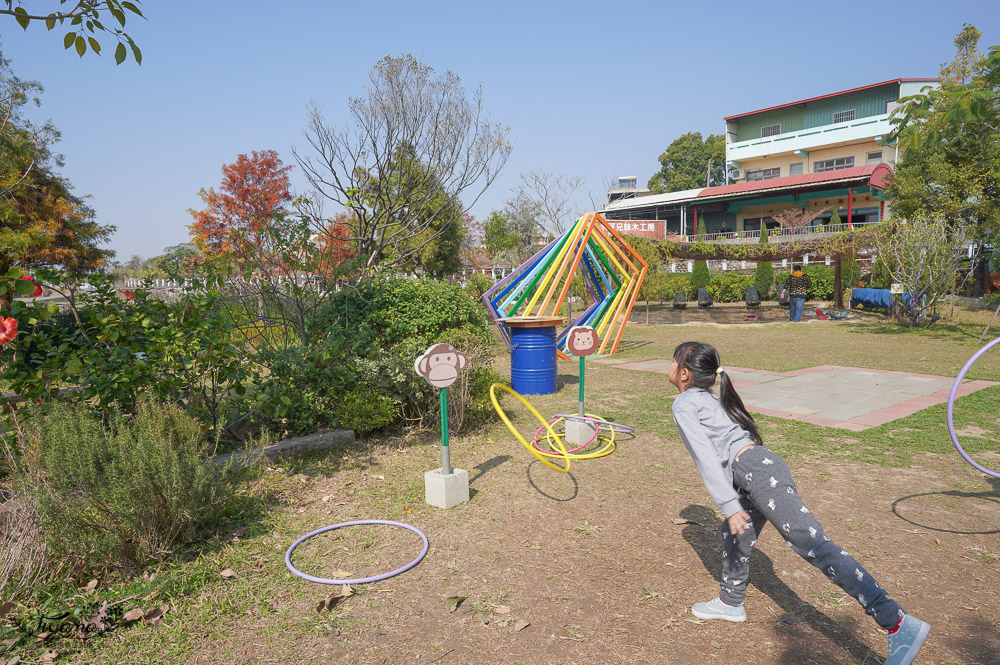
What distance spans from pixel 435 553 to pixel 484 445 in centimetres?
234

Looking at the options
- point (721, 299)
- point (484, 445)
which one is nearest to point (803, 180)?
point (721, 299)

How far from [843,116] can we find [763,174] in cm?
664

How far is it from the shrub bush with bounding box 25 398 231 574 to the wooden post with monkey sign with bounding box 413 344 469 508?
145 centimetres

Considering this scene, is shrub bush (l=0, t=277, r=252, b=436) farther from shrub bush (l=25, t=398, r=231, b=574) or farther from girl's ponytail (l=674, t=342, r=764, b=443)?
girl's ponytail (l=674, t=342, r=764, b=443)

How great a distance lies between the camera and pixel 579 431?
19.0 ft

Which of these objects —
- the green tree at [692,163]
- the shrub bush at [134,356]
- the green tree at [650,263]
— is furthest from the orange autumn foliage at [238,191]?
the green tree at [692,163]

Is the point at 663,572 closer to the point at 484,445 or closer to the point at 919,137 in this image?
the point at 484,445

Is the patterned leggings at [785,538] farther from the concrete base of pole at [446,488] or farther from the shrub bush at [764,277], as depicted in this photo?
the shrub bush at [764,277]

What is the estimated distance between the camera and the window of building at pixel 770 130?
4538 cm

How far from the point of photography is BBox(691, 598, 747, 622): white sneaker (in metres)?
2.83

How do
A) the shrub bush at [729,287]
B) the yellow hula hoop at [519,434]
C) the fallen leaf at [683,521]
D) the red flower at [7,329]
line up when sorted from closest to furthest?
1. the red flower at [7,329]
2. the yellow hula hoop at [519,434]
3. the fallen leaf at [683,521]
4. the shrub bush at [729,287]

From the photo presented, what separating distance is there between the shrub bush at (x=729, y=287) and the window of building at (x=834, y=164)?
19542mm

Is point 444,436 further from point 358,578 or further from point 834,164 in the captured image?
point 834,164

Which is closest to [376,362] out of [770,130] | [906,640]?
[906,640]
